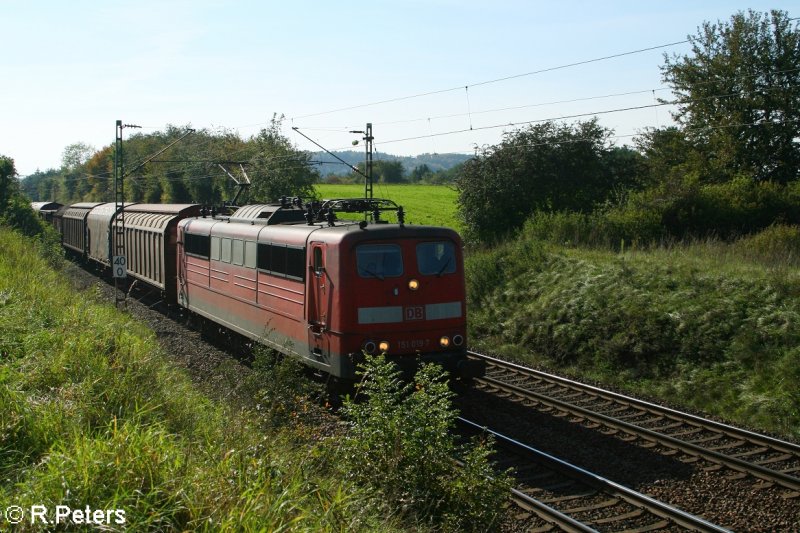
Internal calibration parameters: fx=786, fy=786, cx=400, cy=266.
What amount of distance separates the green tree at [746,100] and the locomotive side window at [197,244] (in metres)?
19.4

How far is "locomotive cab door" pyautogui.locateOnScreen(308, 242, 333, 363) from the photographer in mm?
11586

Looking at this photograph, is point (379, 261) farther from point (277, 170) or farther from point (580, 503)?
point (277, 170)

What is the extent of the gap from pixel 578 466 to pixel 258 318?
6841 mm

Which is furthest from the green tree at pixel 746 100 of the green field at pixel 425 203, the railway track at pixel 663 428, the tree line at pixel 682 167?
the railway track at pixel 663 428

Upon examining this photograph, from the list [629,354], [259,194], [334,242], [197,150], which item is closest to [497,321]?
[629,354]

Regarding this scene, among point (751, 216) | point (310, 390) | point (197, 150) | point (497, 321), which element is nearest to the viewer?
point (310, 390)

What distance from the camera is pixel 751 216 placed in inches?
897

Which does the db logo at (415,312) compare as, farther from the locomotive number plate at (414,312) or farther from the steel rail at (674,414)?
the steel rail at (674,414)

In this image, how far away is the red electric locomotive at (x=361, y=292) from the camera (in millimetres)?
11289

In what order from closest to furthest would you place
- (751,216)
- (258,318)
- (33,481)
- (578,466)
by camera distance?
1. (33,481)
2. (578,466)
3. (258,318)
4. (751,216)

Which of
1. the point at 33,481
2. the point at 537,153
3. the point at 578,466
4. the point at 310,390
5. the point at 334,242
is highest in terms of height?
the point at 537,153

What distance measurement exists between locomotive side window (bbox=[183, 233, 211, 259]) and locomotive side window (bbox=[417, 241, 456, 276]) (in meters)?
7.12

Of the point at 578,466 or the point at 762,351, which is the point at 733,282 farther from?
the point at 578,466

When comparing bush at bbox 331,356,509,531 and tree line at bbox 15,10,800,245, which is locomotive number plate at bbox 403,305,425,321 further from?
tree line at bbox 15,10,800,245
